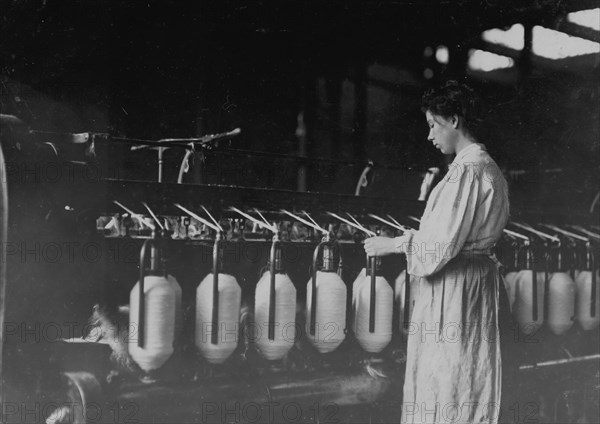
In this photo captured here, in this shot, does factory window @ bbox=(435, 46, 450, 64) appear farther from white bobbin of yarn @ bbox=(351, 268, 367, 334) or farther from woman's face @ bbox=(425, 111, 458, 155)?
white bobbin of yarn @ bbox=(351, 268, 367, 334)

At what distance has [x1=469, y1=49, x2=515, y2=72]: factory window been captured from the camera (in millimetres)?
3714

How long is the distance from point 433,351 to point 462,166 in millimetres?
679

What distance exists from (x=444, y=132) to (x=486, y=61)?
1.60 metres

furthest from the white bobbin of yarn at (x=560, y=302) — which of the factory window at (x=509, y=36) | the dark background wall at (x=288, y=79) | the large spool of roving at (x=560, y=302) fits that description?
the factory window at (x=509, y=36)

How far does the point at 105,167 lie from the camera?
2885 mm

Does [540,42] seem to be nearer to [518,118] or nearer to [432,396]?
[518,118]

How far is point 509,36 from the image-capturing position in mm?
3691

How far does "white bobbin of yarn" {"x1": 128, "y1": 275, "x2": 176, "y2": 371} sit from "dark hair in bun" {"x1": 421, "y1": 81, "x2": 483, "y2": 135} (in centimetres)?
115

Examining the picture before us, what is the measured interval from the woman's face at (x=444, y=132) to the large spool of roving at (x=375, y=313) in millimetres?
515

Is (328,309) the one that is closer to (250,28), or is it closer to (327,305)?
(327,305)

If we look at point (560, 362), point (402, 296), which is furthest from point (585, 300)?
A: point (402, 296)

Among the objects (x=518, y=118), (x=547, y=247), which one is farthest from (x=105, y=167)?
(x=518, y=118)

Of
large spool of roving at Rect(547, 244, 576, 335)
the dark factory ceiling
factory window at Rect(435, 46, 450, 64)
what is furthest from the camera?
factory window at Rect(435, 46, 450, 64)

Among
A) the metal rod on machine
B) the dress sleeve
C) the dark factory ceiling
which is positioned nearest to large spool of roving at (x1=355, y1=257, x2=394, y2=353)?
the dress sleeve
